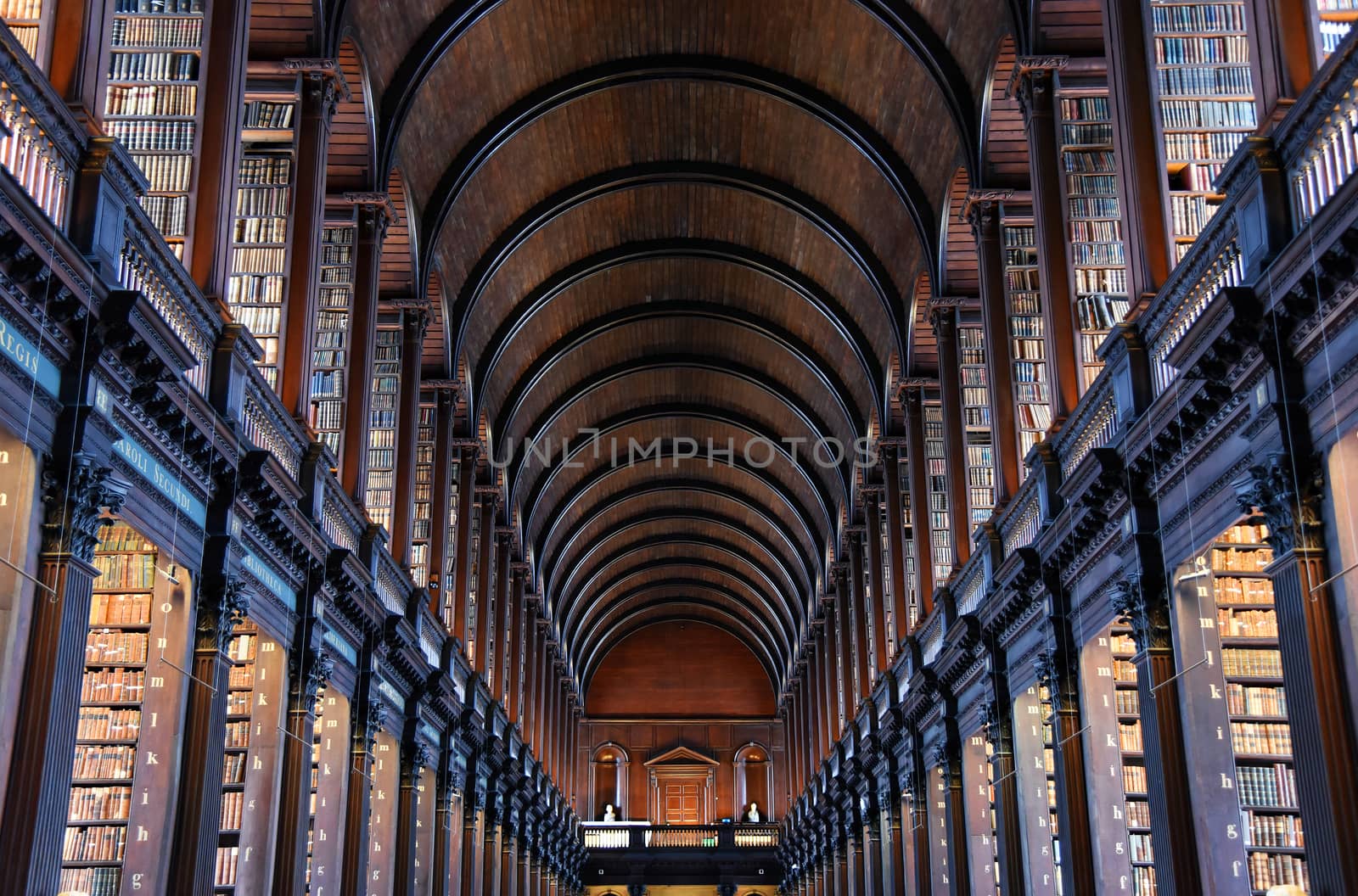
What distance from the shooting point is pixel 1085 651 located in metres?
12.6

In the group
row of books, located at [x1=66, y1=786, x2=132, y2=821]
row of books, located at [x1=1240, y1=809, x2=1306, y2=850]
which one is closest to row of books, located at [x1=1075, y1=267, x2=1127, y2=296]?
row of books, located at [x1=1240, y1=809, x2=1306, y2=850]

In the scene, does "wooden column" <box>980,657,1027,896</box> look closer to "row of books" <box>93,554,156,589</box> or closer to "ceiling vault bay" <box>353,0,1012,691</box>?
"ceiling vault bay" <box>353,0,1012,691</box>

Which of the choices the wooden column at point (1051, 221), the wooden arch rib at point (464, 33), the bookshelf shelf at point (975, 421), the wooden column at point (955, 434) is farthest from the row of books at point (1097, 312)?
the wooden column at point (955, 434)

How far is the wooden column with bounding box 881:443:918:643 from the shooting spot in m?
22.8

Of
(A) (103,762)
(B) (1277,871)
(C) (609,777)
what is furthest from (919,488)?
(C) (609,777)

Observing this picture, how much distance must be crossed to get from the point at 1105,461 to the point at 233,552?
7.22m

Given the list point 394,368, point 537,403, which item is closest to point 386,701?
point 394,368

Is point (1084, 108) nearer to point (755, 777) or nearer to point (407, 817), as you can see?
point (407, 817)

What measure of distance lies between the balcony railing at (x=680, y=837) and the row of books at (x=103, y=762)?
3154cm

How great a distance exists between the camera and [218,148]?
11.2m

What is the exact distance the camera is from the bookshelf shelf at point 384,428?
17.9m

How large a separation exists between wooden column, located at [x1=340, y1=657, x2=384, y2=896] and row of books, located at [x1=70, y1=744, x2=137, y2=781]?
140 inches

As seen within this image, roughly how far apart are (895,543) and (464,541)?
25.0 feet

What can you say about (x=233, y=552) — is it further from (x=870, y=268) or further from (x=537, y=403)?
(x=537, y=403)
